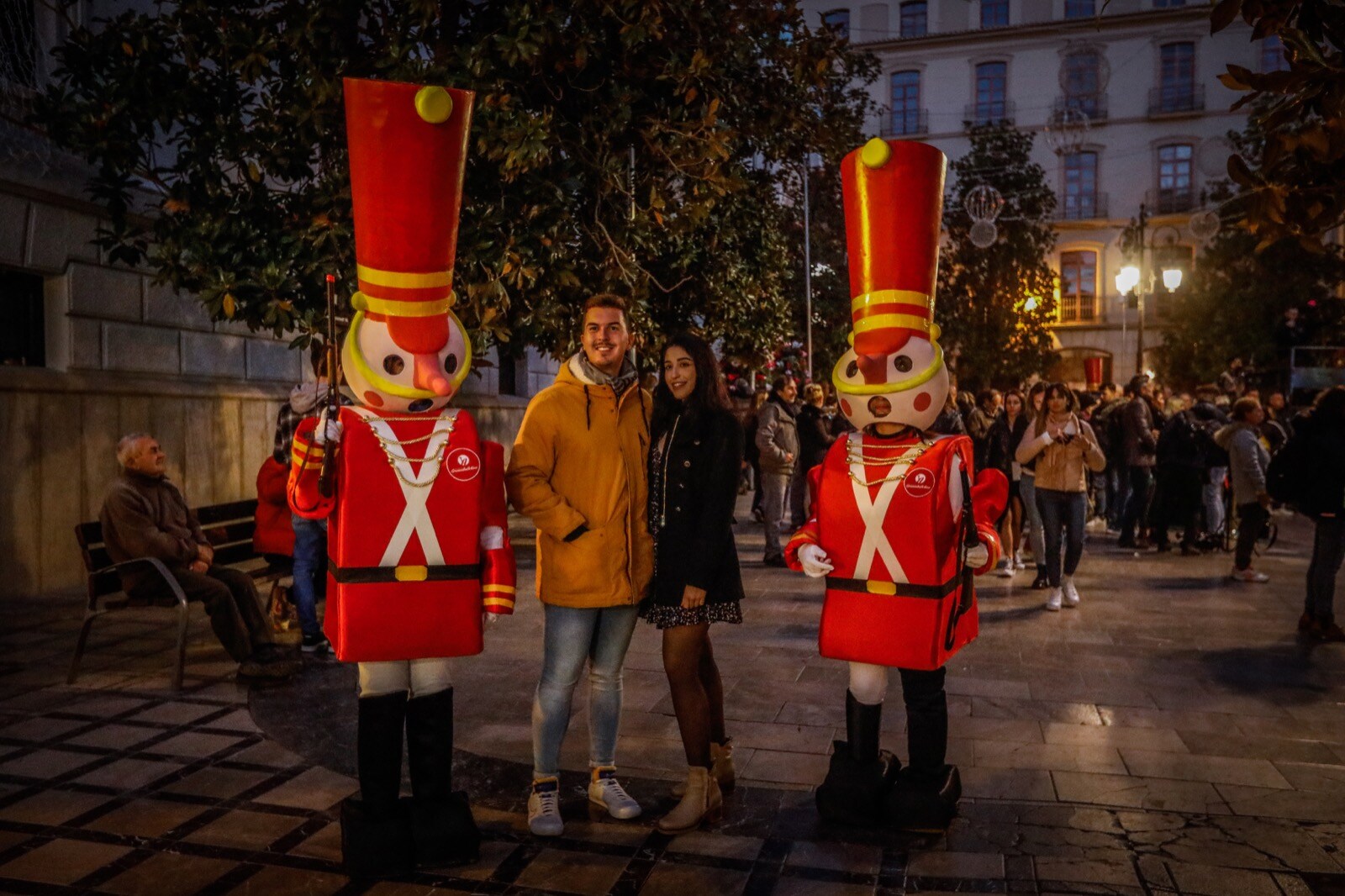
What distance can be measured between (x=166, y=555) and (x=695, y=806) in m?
3.81

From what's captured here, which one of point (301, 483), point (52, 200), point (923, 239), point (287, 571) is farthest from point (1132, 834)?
point (52, 200)

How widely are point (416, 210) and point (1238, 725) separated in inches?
186

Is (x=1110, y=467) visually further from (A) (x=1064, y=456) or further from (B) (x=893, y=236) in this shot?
(B) (x=893, y=236)

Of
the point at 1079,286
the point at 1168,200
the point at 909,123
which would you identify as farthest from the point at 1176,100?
the point at 909,123

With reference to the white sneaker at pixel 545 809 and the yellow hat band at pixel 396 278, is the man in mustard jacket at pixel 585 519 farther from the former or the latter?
the yellow hat band at pixel 396 278

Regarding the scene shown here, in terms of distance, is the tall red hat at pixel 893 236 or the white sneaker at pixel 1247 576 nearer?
the tall red hat at pixel 893 236

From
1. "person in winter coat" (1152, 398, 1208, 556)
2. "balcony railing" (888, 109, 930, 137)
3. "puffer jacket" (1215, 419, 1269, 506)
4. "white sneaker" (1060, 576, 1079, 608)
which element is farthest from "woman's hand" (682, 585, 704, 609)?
"balcony railing" (888, 109, 930, 137)

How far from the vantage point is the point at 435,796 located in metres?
3.99

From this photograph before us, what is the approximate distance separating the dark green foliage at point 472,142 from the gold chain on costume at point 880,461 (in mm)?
3620

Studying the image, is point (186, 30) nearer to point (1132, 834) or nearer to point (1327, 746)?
point (1132, 834)

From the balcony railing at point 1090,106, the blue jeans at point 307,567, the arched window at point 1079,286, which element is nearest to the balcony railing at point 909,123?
the balcony railing at point 1090,106

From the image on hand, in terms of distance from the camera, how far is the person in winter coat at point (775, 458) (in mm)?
10750

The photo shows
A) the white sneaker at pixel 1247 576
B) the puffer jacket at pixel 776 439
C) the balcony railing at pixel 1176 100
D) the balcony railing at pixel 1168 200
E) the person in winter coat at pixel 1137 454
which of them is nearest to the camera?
the white sneaker at pixel 1247 576

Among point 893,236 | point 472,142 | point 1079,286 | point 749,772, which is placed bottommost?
point 749,772
